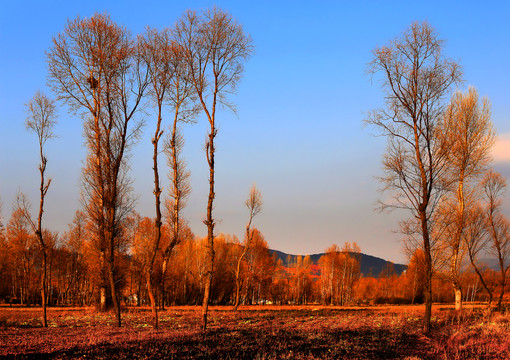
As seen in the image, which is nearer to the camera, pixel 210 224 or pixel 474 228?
pixel 210 224

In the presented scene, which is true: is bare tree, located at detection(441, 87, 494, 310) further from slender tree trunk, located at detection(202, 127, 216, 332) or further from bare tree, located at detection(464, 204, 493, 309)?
slender tree trunk, located at detection(202, 127, 216, 332)

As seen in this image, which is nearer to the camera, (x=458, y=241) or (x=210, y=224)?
(x=210, y=224)

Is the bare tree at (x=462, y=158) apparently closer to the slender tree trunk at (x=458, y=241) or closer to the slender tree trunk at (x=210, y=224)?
the slender tree trunk at (x=458, y=241)

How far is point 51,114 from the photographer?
71.5ft

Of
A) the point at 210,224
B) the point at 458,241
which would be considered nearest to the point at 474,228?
the point at 458,241

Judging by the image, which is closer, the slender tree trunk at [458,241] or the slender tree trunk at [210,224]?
the slender tree trunk at [210,224]

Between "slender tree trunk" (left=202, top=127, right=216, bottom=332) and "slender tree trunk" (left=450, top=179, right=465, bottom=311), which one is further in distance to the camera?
"slender tree trunk" (left=450, top=179, right=465, bottom=311)

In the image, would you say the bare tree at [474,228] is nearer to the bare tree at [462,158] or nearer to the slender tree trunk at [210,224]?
the bare tree at [462,158]

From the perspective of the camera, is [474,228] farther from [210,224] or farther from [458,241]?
[210,224]

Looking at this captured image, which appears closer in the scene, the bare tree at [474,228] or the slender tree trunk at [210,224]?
the slender tree trunk at [210,224]

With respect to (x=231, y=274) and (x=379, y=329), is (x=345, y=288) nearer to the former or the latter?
(x=231, y=274)

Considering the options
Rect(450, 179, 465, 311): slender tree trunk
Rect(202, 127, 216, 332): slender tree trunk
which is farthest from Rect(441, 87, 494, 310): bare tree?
Rect(202, 127, 216, 332): slender tree trunk

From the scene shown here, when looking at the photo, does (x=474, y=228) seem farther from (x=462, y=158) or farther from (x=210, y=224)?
(x=210, y=224)

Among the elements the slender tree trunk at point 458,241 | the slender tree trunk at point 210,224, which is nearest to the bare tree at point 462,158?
the slender tree trunk at point 458,241
